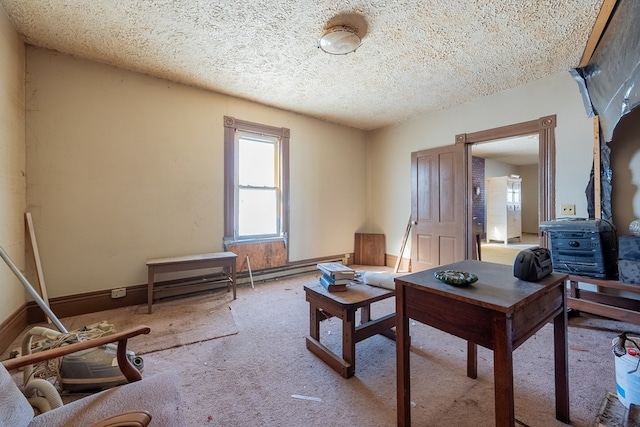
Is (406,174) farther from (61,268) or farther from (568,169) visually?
(61,268)

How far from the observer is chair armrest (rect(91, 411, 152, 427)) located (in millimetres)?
802

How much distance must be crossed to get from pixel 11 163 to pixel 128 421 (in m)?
2.75

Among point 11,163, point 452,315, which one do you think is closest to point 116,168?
point 11,163

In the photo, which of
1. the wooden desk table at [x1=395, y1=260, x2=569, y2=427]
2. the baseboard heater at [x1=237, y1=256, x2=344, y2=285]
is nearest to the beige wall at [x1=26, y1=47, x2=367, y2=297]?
the baseboard heater at [x1=237, y1=256, x2=344, y2=285]

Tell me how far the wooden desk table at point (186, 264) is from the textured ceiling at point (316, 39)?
2155mm

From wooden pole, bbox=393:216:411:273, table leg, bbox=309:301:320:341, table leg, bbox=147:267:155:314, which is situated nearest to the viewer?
table leg, bbox=309:301:320:341

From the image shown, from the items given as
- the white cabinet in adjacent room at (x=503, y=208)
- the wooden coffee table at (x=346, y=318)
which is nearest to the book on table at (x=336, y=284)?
the wooden coffee table at (x=346, y=318)

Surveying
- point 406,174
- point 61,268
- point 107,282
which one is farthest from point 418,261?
point 61,268

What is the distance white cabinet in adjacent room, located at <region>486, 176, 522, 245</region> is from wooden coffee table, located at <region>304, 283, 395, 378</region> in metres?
7.14

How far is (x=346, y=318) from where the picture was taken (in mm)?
1780

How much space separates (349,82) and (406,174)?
204 centimetres

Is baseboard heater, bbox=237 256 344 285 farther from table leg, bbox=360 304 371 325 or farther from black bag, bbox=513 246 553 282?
black bag, bbox=513 246 553 282

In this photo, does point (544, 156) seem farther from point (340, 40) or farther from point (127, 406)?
point (127, 406)

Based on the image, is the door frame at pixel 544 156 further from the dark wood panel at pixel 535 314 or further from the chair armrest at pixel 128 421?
the chair armrest at pixel 128 421
